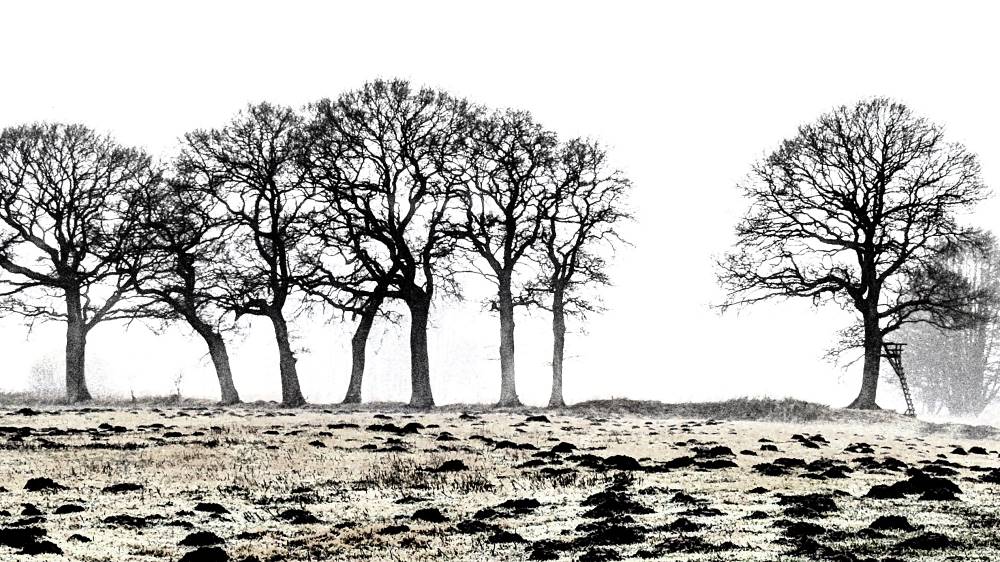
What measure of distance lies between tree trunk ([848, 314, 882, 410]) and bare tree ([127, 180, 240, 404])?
32.4 metres

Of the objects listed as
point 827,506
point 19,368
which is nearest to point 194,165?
point 827,506

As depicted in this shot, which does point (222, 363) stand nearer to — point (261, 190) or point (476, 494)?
point (261, 190)

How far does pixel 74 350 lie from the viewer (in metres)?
50.5

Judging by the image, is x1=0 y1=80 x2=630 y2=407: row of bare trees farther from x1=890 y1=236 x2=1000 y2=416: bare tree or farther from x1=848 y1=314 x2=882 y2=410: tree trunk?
x1=890 y1=236 x2=1000 y2=416: bare tree

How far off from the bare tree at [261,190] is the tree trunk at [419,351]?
5.97 m

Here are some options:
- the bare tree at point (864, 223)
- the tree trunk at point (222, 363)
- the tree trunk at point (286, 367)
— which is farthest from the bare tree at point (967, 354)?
the tree trunk at point (222, 363)

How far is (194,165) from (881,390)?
3515 inches

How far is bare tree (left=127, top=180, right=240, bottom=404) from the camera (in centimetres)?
4688

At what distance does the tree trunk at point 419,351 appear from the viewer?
46.7m

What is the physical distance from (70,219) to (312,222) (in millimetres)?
15384

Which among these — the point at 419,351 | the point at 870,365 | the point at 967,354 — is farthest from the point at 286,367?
the point at 967,354

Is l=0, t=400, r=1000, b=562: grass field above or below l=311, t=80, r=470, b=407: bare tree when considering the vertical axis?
below

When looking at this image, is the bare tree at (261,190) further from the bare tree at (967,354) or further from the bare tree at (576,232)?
the bare tree at (967,354)

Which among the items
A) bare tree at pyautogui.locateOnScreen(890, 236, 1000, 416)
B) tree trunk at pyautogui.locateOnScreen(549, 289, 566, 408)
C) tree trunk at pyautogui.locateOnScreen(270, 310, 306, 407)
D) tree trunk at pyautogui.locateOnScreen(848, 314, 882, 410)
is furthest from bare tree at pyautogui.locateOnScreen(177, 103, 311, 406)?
bare tree at pyautogui.locateOnScreen(890, 236, 1000, 416)
